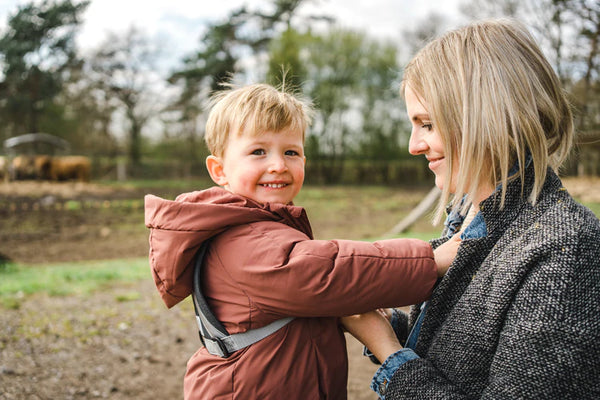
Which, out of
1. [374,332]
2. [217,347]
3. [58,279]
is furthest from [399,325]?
[58,279]

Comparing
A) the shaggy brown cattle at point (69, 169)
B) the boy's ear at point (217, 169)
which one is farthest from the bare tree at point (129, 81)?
the boy's ear at point (217, 169)

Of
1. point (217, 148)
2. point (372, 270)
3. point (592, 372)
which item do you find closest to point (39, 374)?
point (217, 148)

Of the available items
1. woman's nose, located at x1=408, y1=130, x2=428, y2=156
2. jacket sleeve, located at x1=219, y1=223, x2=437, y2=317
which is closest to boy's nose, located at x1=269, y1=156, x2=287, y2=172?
jacket sleeve, located at x1=219, y1=223, x2=437, y2=317

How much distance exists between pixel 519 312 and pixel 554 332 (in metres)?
0.09

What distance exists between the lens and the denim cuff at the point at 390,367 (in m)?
1.40

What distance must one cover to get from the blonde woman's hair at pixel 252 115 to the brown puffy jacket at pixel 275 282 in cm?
31

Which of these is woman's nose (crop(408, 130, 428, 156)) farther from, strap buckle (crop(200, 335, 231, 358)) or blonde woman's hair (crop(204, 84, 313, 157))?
strap buckle (crop(200, 335, 231, 358))

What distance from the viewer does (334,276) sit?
140 cm

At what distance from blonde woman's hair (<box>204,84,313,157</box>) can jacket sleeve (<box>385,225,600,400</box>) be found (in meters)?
1.01

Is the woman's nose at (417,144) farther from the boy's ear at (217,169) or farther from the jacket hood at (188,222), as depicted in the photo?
the boy's ear at (217,169)

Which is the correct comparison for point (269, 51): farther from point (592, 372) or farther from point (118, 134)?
point (592, 372)

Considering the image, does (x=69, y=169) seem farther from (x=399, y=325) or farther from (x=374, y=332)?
(x=374, y=332)

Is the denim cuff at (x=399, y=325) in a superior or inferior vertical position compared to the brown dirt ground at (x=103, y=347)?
superior

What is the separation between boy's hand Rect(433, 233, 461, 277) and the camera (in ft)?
4.98
